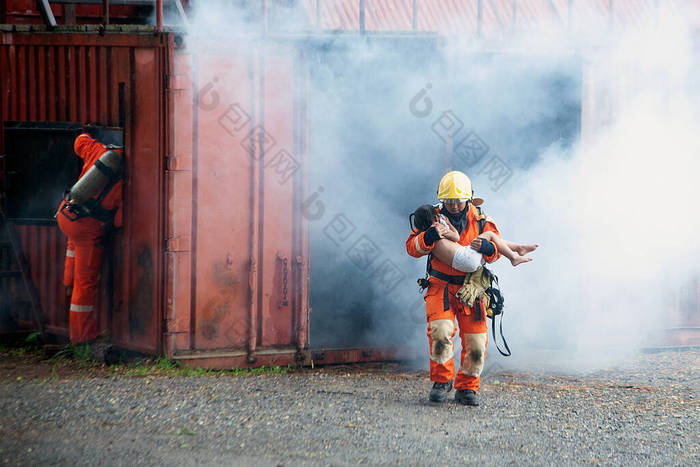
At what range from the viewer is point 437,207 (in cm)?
444

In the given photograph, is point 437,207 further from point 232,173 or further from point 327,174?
point 232,173

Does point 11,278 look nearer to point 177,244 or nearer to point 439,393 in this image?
point 177,244

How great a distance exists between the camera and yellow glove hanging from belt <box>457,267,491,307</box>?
166 inches

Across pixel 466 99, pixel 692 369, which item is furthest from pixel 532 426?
pixel 466 99

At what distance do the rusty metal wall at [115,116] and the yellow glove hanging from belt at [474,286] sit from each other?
2.55 m

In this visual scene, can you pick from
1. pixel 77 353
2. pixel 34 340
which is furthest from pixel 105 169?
pixel 34 340

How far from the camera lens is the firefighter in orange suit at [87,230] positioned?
209 inches

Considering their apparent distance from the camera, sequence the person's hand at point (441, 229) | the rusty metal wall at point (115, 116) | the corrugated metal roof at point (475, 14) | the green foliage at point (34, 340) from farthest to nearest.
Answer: the corrugated metal roof at point (475, 14)
the green foliage at point (34, 340)
the rusty metal wall at point (115, 116)
the person's hand at point (441, 229)

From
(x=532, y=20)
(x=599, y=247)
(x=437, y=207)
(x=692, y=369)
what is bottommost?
(x=692, y=369)

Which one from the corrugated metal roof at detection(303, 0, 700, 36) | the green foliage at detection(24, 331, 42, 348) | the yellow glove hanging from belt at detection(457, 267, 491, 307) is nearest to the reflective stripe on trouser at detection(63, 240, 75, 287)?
the green foliage at detection(24, 331, 42, 348)

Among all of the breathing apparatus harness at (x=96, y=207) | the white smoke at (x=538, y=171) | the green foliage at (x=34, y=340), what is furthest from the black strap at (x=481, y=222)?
the green foliage at (x=34, y=340)

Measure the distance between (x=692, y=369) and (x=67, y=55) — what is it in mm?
6479

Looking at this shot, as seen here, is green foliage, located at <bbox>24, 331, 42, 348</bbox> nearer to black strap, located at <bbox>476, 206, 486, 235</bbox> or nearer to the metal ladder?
the metal ladder

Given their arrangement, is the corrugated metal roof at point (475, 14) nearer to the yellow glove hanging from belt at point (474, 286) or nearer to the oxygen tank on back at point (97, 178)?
the oxygen tank on back at point (97, 178)
